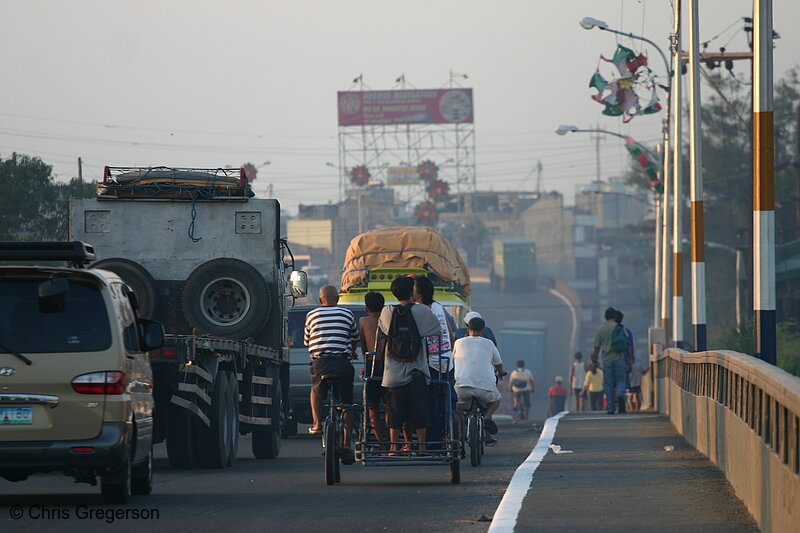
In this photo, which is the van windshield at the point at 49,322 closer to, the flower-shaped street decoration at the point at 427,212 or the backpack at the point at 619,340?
the backpack at the point at 619,340

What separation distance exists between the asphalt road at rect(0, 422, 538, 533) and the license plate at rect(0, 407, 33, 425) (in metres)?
0.68

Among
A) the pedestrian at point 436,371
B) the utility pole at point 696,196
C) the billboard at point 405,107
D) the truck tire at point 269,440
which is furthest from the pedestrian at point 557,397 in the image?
the billboard at point 405,107

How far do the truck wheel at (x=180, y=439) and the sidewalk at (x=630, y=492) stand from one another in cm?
351

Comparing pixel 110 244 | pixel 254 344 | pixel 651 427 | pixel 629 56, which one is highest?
pixel 629 56

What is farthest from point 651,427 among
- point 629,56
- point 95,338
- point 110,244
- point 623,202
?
point 623,202

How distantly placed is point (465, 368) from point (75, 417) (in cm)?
640

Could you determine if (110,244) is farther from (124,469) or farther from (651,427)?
(651,427)

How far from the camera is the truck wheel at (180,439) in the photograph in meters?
14.8

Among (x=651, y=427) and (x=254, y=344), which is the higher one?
(x=254, y=344)

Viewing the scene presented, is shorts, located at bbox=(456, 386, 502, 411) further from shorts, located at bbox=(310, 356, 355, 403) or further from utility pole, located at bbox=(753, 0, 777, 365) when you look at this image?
utility pole, located at bbox=(753, 0, 777, 365)

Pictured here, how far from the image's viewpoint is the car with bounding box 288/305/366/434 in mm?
21219

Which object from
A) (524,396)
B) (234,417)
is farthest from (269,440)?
(524,396)

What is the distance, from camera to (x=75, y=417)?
10477 millimetres

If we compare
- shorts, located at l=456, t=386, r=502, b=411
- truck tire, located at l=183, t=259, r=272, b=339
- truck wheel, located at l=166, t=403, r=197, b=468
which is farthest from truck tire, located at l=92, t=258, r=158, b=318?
shorts, located at l=456, t=386, r=502, b=411
